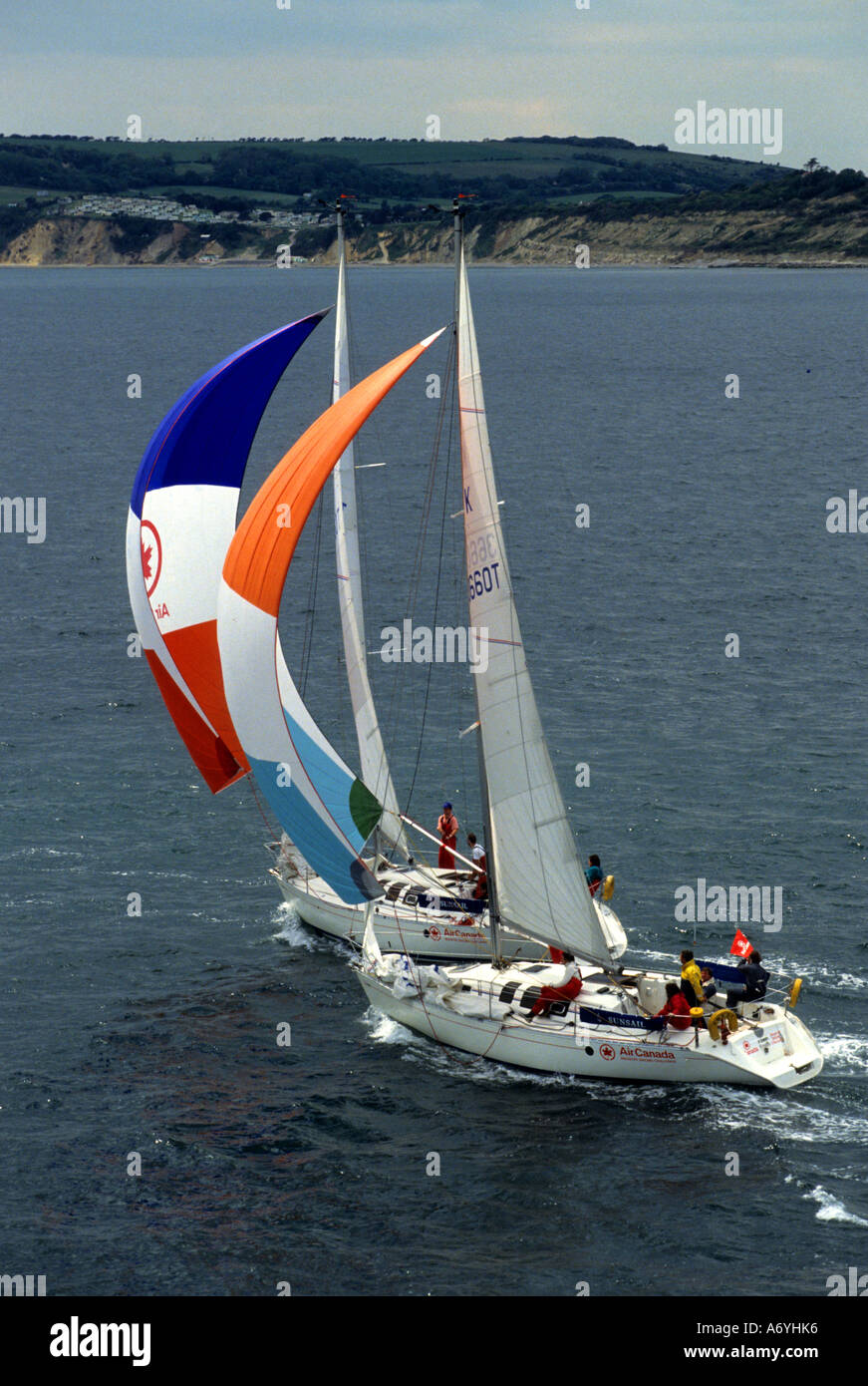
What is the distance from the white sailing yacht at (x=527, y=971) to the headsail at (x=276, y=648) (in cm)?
242

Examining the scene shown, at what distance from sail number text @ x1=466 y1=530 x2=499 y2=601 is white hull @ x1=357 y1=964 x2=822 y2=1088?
907 centimetres

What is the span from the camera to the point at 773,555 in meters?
82.4

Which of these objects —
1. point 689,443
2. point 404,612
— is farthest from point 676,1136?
point 689,443

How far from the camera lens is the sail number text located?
34500 millimetres

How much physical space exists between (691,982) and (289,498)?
13011 mm

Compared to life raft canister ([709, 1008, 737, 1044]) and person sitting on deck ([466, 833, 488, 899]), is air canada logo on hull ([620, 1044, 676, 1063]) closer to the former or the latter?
life raft canister ([709, 1008, 737, 1044])

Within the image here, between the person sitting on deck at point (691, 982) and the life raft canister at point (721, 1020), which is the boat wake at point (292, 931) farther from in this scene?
the life raft canister at point (721, 1020)

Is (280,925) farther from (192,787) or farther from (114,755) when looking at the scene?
(114,755)

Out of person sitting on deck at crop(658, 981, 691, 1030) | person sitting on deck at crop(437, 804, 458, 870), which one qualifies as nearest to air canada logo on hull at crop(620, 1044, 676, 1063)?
person sitting on deck at crop(658, 981, 691, 1030)

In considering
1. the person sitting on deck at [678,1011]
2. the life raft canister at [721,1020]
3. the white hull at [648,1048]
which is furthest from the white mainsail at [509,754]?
the life raft canister at [721,1020]

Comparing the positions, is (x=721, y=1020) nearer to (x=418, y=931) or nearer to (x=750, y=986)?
(x=750, y=986)

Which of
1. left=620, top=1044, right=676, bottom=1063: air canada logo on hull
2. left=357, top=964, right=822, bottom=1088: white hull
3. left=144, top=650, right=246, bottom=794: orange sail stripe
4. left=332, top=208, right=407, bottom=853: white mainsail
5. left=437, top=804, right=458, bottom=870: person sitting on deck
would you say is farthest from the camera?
left=437, top=804, right=458, bottom=870: person sitting on deck

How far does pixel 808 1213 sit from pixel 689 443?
9474 cm

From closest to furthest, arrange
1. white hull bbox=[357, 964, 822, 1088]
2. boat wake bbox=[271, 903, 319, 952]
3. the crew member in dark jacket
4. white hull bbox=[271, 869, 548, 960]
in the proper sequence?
white hull bbox=[357, 964, 822, 1088]
the crew member in dark jacket
white hull bbox=[271, 869, 548, 960]
boat wake bbox=[271, 903, 319, 952]
